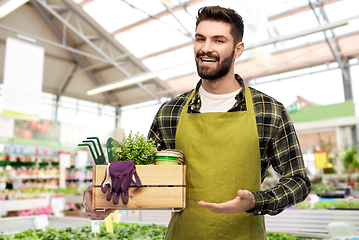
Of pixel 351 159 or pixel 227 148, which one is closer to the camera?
pixel 227 148

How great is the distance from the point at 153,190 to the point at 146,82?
1564 centimetres

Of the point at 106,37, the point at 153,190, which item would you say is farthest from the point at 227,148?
the point at 106,37

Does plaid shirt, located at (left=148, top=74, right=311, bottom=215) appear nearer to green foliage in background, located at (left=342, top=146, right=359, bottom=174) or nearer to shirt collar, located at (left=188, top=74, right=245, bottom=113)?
shirt collar, located at (left=188, top=74, right=245, bottom=113)

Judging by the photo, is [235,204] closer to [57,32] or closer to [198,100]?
[198,100]

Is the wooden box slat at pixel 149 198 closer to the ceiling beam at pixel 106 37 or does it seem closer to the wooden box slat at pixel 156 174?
the wooden box slat at pixel 156 174

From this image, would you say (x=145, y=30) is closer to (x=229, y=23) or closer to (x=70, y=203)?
(x=70, y=203)

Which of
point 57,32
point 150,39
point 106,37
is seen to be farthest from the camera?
point 57,32

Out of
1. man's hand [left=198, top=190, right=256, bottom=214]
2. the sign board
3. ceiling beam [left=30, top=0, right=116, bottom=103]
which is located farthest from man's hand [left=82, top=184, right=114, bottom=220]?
ceiling beam [left=30, top=0, right=116, bottom=103]

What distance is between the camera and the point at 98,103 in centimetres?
1816

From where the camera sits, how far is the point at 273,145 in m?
1.24

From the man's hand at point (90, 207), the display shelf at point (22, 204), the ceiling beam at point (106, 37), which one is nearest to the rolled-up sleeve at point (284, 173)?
the man's hand at point (90, 207)

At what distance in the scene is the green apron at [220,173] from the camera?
3.87ft

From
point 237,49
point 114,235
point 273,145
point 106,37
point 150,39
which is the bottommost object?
point 114,235

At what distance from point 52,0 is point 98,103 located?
6315 mm
